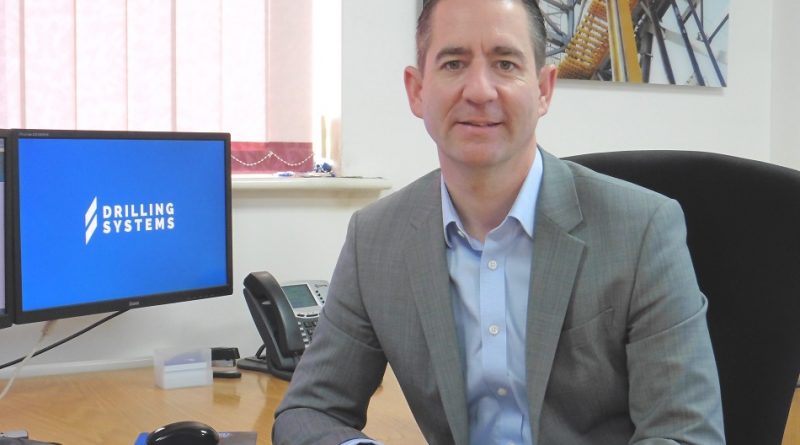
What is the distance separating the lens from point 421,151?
2080mm

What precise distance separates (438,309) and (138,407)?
64 cm

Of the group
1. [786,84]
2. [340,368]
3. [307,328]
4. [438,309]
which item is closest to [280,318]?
[307,328]

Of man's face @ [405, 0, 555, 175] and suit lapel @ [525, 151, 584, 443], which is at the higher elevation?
man's face @ [405, 0, 555, 175]

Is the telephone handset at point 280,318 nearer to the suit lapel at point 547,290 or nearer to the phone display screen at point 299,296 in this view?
the phone display screen at point 299,296

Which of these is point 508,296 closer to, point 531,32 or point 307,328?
point 531,32

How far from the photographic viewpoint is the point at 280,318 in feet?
5.71

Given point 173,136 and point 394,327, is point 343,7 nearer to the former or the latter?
point 173,136

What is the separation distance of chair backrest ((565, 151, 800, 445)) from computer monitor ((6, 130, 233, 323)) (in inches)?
37.8

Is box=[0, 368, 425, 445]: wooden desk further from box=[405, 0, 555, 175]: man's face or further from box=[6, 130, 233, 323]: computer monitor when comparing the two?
box=[405, 0, 555, 175]: man's face

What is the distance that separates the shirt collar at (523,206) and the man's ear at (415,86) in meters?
0.12

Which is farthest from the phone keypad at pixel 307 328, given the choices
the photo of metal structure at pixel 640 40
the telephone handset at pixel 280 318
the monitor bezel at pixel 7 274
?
the photo of metal structure at pixel 640 40

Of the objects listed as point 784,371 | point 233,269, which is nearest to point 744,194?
point 784,371

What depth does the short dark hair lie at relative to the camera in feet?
4.03

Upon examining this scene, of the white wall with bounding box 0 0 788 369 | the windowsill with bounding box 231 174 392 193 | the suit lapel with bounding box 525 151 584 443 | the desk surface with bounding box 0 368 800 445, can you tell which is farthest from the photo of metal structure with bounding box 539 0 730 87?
the suit lapel with bounding box 525 151 584 443
